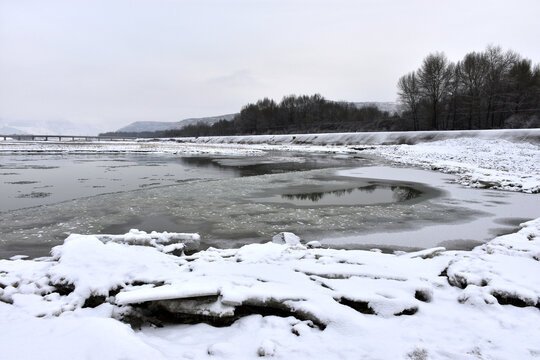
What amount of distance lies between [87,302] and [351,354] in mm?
3354

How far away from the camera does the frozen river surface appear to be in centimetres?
691

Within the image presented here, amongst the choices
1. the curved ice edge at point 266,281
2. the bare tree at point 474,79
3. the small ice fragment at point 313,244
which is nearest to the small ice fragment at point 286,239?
the small ice fragment at point 313,244

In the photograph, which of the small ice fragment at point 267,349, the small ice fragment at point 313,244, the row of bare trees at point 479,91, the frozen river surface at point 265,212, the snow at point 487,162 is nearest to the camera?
the small ice fragment at point 267,349

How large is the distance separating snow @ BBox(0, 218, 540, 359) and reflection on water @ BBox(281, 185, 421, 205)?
537 cm

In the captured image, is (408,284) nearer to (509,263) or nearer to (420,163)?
(509,263)

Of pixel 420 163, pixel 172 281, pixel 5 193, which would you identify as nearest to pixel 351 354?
pixel 172 281

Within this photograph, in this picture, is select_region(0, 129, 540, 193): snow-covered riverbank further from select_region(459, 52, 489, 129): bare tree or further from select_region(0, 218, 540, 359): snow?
select_region(459, 52, 489, 129): bare tree

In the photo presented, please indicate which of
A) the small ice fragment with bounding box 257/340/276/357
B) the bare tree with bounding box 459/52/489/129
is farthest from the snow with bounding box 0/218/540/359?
the bare tree with bounding box 459/52/489/129

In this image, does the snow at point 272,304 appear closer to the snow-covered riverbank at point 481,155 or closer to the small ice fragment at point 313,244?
the small ice fragment at point 313,244

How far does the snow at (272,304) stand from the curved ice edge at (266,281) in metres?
0.02

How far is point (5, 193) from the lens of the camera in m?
11.9

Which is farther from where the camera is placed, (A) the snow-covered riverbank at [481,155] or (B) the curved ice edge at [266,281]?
(A) the snow-covered riverbank at [481,155]

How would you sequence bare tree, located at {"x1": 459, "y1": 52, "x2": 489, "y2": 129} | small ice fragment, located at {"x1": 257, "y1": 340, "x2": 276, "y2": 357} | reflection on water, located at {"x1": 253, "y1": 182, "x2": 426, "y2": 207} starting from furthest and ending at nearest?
1. bare tree, located at {"x1": 459, "y1": 52, "x2": 489, "y2": 129}
2. reflection on water, located at {"x1": 253, "y1": 182, "x2": 426, "y2": 207}
3. small ice fragment, located at {"x1": 257, "y1": 340, "x2": 276, "y2": 357}

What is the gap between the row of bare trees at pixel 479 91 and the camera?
47.9 m
